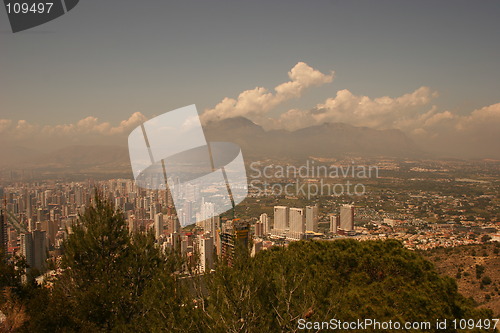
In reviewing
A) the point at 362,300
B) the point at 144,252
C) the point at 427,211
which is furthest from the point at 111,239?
the point at 427,211

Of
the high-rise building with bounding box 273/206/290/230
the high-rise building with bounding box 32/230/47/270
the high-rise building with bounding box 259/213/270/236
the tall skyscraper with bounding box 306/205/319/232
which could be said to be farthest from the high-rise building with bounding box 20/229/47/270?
the tall skyscraper with bounding box 306/205/319/232

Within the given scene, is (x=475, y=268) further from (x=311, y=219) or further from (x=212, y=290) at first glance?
(x=212, y=290)

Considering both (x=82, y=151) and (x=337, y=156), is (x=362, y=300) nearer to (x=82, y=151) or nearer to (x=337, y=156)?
(x=82, y=151)

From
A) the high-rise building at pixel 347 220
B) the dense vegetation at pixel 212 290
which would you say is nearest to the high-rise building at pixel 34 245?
the dense vegetation at pixel 212 290

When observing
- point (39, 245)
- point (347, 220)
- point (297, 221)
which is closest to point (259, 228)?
point (297, 221)

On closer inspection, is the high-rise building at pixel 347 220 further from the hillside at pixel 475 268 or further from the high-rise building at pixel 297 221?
the hillside at pixel 475 268
